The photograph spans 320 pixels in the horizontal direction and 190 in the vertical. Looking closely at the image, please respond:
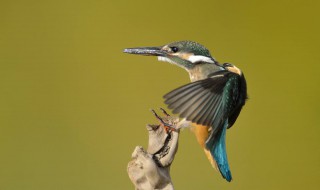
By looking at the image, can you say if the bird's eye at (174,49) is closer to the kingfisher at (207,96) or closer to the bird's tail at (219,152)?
the kingfisher at (207,96)

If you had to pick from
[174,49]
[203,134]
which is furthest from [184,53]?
[203,134]

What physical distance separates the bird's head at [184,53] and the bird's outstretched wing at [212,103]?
5cm

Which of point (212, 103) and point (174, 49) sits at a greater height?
point (174, 49)

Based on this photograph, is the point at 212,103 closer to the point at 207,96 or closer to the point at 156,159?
the point at 207,96

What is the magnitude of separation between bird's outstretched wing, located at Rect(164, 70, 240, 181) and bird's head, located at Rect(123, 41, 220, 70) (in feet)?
0.16

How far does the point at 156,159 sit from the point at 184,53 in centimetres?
18

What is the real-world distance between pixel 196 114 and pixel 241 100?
105 mm

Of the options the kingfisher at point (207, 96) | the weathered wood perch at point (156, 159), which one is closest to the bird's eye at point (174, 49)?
the kingfisher at point (207, 96)

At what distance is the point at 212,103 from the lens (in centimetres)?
78

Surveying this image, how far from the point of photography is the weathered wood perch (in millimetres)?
780

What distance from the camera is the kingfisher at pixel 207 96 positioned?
2.49 ft

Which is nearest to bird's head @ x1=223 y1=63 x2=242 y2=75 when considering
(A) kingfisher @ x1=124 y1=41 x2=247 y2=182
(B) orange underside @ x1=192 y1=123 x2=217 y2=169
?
(A) kingfisher @ x1=124 y1=41 x2=247 y2=182

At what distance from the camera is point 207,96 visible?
30.5 inches

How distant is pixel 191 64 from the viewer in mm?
836
